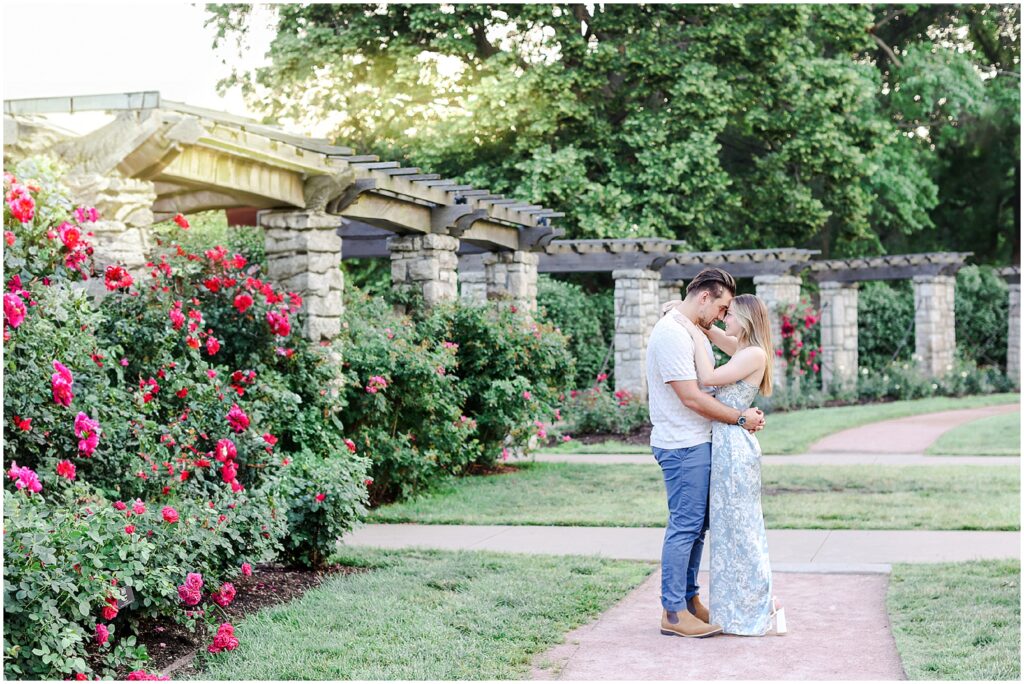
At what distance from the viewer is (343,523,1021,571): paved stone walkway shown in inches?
305

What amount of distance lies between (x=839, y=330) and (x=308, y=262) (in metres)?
16.2

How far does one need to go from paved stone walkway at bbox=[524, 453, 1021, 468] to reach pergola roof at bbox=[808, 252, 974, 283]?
31.3 feet

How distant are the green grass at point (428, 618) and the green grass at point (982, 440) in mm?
7708

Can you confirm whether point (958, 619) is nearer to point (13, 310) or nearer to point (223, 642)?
point (223, 642)

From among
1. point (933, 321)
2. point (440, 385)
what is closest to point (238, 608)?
point (440, 385)

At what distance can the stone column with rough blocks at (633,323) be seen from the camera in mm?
18938

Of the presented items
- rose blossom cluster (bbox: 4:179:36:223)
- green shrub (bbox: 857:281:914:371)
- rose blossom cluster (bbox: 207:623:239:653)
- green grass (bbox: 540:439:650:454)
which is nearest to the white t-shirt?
rose blossom cluster (bbox: 207:623:239:653)

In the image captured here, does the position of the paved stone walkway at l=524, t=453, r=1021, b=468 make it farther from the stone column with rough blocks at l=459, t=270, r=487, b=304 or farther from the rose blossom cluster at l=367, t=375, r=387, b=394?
the rose blossom cluster at l=367, t=375, r=387, b=394

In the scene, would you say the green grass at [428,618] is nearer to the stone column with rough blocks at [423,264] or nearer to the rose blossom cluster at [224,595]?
the rose blossom cluster at [224,595]

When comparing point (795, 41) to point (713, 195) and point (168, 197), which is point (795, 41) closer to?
point (713, 195)

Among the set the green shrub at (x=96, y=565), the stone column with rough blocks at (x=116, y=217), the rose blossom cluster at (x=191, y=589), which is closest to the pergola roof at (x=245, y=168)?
the stone column with rough blocks at (x=116, y=217)

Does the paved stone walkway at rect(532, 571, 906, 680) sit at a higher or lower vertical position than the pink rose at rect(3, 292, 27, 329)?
lower

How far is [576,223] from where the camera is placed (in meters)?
22.1

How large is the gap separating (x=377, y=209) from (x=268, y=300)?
2.88 meters
